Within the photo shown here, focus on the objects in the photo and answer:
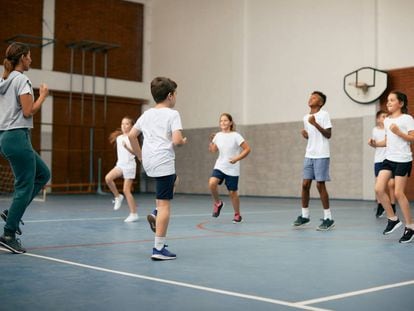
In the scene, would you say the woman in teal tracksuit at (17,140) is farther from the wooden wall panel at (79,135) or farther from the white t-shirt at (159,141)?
the wooden wall panel at (79,135)

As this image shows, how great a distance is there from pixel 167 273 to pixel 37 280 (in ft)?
2.97

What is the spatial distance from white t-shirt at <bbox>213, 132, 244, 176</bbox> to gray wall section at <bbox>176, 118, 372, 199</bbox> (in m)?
7.23

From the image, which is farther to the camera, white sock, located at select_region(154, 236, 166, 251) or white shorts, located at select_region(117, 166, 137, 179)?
white shorts, located at select_region(117, 166, 137, 179)

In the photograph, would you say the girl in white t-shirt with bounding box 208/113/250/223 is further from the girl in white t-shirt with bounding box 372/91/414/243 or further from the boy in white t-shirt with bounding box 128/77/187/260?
the boy in white t-shirt with bounding box 128/77/187/260

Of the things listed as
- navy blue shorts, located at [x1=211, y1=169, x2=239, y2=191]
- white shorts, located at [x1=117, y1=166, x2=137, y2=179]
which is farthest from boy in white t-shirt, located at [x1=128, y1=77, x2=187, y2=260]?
white shorts, located at [x1=117, y1=166, x2=137, y2=179]

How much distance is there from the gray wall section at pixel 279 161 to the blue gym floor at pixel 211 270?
8.14 metres

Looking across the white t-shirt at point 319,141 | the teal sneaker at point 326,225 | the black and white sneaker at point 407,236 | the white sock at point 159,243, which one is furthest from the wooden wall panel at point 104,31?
the white sock at point 159,243

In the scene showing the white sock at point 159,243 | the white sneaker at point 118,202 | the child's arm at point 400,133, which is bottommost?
the white sneaker at point 118,202

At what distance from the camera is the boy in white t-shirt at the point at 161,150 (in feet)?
15.8

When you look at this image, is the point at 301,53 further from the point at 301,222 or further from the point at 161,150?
the point at 161,150

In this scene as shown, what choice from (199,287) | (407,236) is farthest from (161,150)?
(407,236)

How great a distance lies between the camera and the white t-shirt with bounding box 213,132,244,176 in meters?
8.70

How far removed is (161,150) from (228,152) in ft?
13.0

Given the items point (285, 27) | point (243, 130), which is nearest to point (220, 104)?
point (243, 130)
